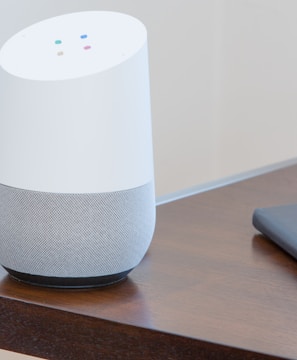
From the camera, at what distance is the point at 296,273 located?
0.74 m

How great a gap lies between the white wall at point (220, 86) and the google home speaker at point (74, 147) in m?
1.18

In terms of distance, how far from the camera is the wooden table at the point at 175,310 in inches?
23.9

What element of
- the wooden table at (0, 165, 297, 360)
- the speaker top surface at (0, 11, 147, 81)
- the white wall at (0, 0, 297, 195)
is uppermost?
the speaker top surface at (0, 11, 147, 81)

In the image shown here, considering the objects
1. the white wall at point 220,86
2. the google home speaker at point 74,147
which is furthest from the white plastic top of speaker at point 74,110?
the white wall at point 220,86

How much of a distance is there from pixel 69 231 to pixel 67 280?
0.05 m

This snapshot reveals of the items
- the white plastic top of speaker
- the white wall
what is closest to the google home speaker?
the white plastic top of speaker

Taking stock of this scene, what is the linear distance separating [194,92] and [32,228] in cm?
141

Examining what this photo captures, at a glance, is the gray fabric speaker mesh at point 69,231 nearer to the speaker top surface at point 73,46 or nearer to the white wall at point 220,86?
the speaker top surface at point 73,46

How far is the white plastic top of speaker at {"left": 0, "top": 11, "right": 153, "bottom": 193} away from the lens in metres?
0.62

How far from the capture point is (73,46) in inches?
25.5

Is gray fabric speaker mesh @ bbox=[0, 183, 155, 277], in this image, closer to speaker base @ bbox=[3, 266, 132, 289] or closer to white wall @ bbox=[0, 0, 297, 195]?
speaker base @ bbox=[3, 266, 132, 289]

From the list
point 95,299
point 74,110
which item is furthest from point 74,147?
point 95,299

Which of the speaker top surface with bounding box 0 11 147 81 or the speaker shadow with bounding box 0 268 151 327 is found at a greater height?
the speaker top surface with bounding box 0 11 147 81

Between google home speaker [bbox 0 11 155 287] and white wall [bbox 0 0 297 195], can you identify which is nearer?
google home speaker [bbox 0 11 155 287]
